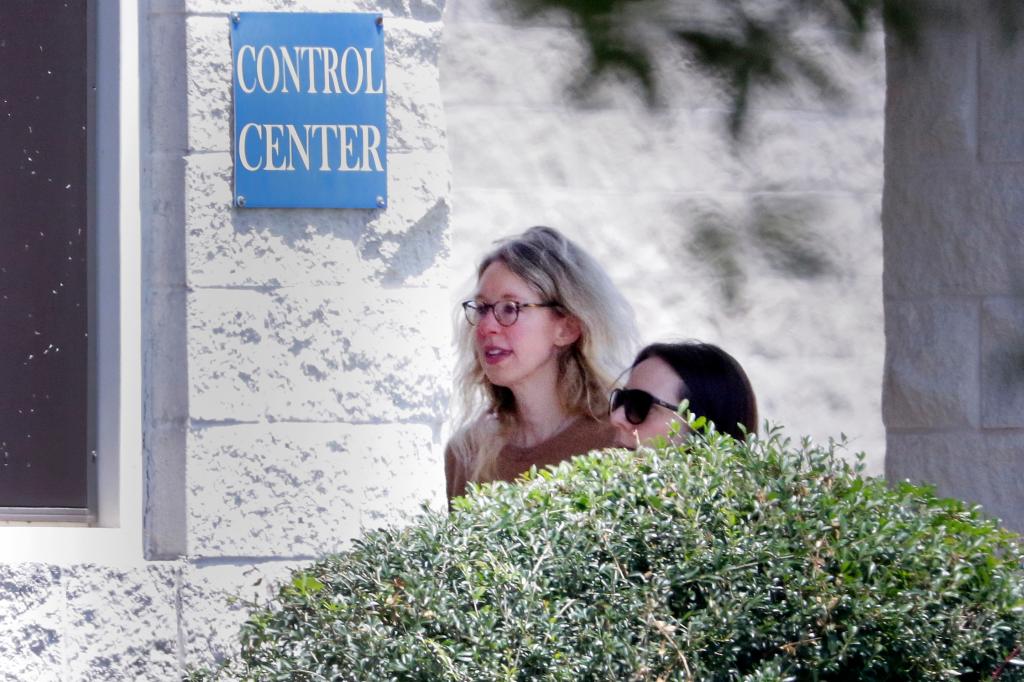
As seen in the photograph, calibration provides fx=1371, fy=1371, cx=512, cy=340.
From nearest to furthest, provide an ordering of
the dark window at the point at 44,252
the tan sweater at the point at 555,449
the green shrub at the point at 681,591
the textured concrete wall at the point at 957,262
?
the textured concrete wall at the point at 957,262 < the green shrub at the point at 681,591 < the tan sweater at the point at 555,449 < the dark window at the point at 44,252

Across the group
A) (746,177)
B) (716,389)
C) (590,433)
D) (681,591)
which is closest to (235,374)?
(590,433)

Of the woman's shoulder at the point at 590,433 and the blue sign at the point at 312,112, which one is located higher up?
the blue sign at the point at 312,112

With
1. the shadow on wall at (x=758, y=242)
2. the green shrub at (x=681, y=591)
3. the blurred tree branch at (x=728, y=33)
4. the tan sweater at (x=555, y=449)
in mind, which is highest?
the blurred tree branch at (x=728, y=33)

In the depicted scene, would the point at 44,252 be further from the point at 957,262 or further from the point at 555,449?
the point at 957,262

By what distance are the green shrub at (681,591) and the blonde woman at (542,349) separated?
1.30 metres

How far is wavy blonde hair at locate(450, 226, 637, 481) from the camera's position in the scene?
3387 mm

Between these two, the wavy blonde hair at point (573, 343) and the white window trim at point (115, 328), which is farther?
the white window trim at point (115, 328)

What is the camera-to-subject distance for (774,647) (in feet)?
6.21

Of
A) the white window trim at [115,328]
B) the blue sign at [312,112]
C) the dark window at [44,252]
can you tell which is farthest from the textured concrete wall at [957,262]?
the dark window at [44,252]

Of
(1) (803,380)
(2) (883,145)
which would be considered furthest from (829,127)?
(1) (803,380)

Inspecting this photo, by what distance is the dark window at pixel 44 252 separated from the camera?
3.82 metres

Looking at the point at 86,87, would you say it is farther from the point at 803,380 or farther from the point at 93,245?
the point at 803,380

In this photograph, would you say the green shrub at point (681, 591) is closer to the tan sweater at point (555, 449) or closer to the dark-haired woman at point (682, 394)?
the dark-haired woman at point (682, 394)

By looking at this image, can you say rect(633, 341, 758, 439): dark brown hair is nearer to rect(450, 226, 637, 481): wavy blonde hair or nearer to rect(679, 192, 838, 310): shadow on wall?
rect(450, 226, 637, 481): wavy blonde hair
